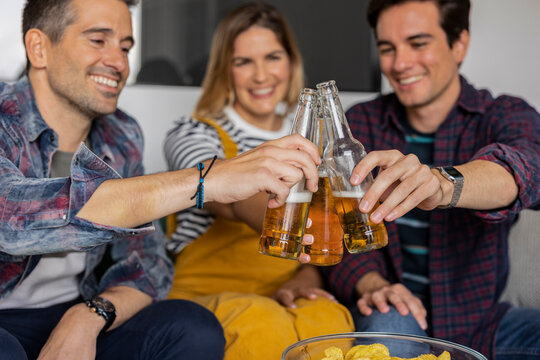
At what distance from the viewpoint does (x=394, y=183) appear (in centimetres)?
116

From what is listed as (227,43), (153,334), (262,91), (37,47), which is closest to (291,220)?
(153,334)

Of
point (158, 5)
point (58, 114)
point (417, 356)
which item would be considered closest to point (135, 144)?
point (58, 114)

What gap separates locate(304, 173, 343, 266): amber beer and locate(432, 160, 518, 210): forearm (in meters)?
0.29

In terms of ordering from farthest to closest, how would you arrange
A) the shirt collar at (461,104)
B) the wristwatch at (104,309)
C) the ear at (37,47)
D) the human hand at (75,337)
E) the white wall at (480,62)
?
the white wall at (480,62) < the shirt collar at (461,104) < the ear at (37,47) < the wristwatch at (104,309) < the human hand at (75,337)

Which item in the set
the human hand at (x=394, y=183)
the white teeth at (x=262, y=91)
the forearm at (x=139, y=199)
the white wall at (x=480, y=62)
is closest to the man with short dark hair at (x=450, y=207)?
the human hand at (x=394, y=183)

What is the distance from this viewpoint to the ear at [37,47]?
161 centimetres

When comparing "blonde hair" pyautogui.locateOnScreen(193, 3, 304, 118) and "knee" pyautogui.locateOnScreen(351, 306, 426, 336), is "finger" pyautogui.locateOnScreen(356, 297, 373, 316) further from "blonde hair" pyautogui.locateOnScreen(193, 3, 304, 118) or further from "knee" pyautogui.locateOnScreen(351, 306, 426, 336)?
"blonde hair" pyautogui.locateOnScreen(193, 3, 304, 118)

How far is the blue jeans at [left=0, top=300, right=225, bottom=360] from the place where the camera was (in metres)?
1.31

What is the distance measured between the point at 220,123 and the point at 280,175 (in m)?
1.03

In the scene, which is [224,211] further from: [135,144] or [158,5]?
[158,5]

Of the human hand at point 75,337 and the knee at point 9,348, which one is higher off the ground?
the knee at point 9,348

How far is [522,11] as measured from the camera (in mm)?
2693

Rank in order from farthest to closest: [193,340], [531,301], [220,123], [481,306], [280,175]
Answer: [220,123]
[531,301]
[481,306]
[193,340]
[280,175]

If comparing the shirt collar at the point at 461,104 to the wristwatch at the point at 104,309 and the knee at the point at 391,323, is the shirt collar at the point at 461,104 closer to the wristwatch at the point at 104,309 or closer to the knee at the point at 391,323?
the knee at the point at 391,323
